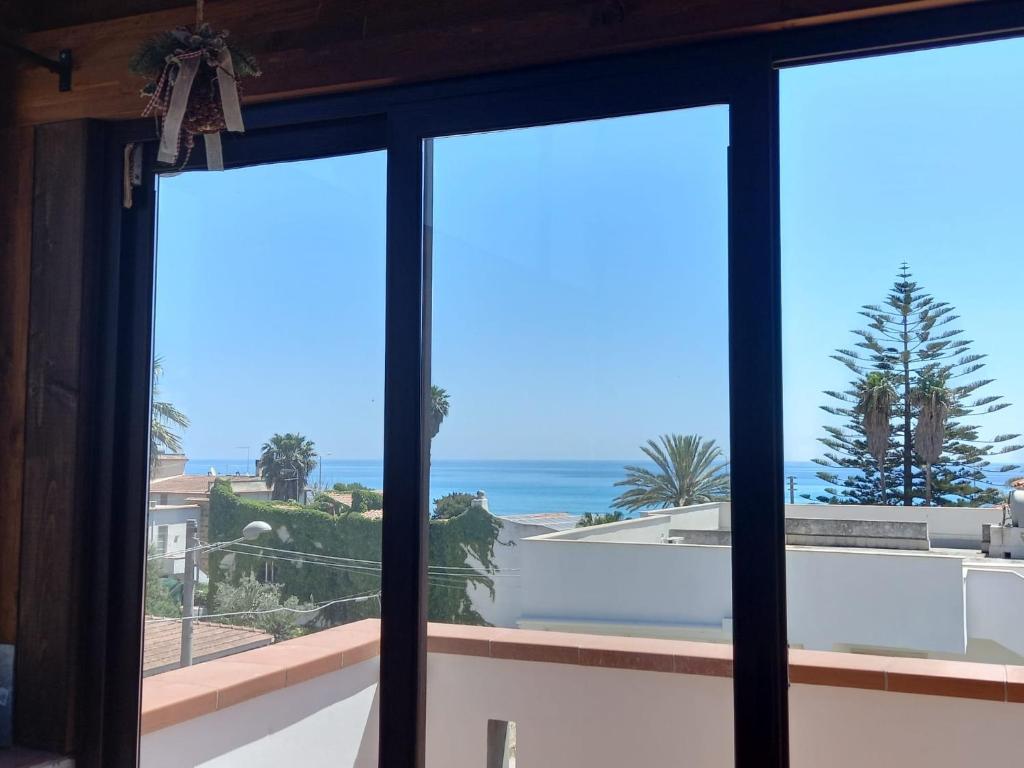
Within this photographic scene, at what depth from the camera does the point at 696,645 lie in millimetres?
1813

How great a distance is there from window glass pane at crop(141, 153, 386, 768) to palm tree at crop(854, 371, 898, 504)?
106 cm

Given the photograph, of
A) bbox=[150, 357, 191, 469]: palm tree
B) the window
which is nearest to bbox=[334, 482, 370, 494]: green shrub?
bbox=[150, 357, 191, 469]: palm tree

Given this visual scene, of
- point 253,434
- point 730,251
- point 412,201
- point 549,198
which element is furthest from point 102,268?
point 730,251

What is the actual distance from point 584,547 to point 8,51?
6.51 ft

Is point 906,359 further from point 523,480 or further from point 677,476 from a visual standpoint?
point 523,480

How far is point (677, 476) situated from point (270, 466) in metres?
1.00

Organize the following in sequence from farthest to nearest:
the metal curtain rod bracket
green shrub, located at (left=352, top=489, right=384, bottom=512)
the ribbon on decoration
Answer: the metal curtain rod bracket < green shrub, located at (left=352, top=489, right=384, bottom=512) < the ribbon on decoration

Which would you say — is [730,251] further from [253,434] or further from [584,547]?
[253,434]

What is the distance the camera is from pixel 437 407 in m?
2.05

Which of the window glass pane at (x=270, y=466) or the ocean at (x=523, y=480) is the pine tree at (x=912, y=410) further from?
the window glass pane at (x=270, y=466)

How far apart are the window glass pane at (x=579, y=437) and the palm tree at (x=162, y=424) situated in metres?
0.73

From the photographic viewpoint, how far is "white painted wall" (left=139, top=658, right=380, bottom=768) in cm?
207

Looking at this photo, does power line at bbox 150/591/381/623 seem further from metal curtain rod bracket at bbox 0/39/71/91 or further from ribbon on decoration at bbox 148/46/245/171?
metal curtain rod bracket at bbox 0/39/71/91

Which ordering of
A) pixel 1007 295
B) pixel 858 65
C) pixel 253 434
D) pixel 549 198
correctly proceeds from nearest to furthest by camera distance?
pixel 1007 295, pixel 858 65, pixel 549 198, pixel 253 434
